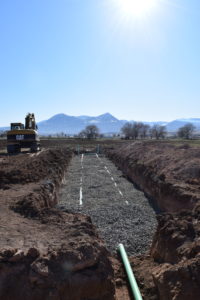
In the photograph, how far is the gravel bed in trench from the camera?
30.3 ft

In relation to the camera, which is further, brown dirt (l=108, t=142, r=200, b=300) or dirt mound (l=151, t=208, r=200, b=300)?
brown dirt (l=108, t=142, r=200, b=300)

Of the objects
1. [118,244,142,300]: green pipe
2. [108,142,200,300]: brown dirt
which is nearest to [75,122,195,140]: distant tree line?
[108,142,200,300]: brown dirt

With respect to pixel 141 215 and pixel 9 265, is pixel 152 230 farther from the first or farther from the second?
pixel 9 265

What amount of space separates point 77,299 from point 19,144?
2668 centimetres

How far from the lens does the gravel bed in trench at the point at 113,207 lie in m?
9.23

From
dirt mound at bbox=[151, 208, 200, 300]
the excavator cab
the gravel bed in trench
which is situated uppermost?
the excavator cab

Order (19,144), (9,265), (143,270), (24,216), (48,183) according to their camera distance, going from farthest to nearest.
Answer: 1. (19,144)
2. (48,183)
3. (24,216)
4. (143,270)
5. (9,265)

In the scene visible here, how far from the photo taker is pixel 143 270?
274 inches

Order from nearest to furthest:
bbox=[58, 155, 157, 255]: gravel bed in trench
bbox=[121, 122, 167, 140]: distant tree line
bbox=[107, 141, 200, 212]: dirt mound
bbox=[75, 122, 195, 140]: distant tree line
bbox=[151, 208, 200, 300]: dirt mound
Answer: bbox=[151, 208, 200, 300]: dirt mound < bbox=[58, 155, 157, 255]: gravel bed in trench < bbox=[107, 141, 200, 212]: dirt mound < bbox=[75, 122, 195, 140]: distant tree line < bbox=[121, 122, 167, 140]: distant tree line

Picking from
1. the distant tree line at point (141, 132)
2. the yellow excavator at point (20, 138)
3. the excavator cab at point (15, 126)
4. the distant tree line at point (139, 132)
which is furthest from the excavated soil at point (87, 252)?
the distant tree line at point (141, 132)

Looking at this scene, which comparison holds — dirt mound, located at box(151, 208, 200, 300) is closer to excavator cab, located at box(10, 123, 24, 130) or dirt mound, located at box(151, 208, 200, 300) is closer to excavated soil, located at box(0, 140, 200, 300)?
excavated soil, located at box(0, 140, 200, 300)

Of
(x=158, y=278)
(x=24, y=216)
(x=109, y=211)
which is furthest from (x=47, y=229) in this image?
(x=109, y=211)

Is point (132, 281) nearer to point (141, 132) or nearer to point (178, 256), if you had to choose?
point (178, 256)

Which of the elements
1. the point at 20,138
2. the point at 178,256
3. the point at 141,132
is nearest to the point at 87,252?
the point at 178,256
